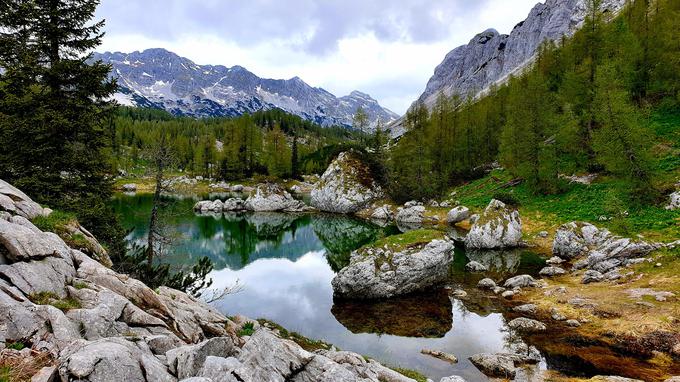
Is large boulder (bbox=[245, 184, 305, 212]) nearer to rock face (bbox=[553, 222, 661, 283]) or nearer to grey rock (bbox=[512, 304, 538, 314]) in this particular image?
rock face (bbox=[553, 222, 661, 283])

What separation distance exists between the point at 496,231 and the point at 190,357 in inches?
1675

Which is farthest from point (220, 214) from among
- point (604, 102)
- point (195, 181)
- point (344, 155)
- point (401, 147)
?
point (604, 102)

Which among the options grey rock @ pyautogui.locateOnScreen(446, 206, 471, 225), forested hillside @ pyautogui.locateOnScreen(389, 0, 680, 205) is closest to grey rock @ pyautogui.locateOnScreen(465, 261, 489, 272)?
forested hillside @ pyautogui.locateOnScreen(389, 0, 680, 205)

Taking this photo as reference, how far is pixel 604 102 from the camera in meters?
39.0

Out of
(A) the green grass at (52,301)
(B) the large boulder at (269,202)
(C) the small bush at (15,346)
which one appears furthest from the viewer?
(B) the large boulder at (269,202)

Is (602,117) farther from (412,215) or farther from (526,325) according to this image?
(412,215)

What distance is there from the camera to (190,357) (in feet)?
30.1

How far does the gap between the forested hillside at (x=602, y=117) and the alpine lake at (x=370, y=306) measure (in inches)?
603

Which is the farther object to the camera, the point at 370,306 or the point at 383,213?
the point at 383,213

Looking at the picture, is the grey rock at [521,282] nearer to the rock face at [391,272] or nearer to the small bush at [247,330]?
the rock face at [391,272]

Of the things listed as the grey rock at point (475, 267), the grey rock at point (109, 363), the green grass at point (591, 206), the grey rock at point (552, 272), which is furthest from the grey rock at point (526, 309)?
the grey rock at point (109, 363)

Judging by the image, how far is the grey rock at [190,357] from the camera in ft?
29.4

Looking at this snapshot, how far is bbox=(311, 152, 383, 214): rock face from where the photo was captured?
283 feet

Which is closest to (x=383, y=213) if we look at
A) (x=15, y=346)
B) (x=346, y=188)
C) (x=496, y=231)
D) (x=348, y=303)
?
(x=346, y=188)
